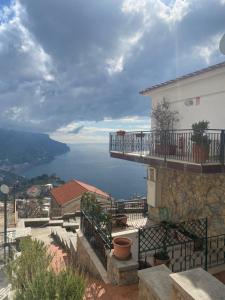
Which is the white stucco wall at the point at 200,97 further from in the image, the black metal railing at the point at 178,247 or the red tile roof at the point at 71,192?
the red tile roof at the point at 71,192

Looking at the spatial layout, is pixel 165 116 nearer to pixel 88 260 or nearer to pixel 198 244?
pixel 198 244

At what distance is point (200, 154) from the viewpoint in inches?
339

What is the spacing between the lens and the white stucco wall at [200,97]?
1045 centimetres

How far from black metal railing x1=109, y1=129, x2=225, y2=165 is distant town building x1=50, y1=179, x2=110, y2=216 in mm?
14592

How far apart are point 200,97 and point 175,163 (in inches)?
Result: 138

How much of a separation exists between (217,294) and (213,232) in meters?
5.52

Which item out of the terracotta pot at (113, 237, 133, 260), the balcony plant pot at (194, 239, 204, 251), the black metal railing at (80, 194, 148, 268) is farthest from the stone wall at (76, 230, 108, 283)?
the balcony plant pot at (194, 239, 204, 251)

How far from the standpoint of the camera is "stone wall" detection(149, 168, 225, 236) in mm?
9633

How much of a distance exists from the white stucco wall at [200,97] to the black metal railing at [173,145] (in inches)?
22.9

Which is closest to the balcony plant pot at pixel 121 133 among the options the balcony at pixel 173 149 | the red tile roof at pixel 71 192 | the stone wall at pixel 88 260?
the balcony at pixel 173 149

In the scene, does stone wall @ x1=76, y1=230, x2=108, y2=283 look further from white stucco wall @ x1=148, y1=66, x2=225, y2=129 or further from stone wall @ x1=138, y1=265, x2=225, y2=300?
white stucco wall @ x1=148, y1=66, x2=225, y2=129

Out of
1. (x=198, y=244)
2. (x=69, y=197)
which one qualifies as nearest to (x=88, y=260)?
(x=198, y=244)

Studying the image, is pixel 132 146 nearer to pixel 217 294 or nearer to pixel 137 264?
pixel 137 264

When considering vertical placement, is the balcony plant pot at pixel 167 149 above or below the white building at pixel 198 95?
below
